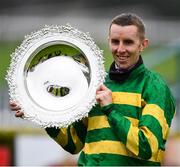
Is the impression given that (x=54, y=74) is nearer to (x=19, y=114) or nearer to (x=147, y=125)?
(x=19, y=114)

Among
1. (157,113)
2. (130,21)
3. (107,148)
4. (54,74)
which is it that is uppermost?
(130,21)

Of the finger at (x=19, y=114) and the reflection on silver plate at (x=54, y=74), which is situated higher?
the reflection on silver plate at (x=54, y=74)

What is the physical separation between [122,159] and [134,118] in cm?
15

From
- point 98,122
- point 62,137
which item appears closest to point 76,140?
point 62,137

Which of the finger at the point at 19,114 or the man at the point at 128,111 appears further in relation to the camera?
the finger at the point at 19,114

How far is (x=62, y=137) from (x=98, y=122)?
21 centimetres

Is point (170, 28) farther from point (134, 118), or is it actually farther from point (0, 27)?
point (134, 118)

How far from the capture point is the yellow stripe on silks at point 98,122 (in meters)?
3.08

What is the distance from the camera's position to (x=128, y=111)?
305 cm

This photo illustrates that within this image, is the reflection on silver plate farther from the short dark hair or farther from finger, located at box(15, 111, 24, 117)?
the short dark hair

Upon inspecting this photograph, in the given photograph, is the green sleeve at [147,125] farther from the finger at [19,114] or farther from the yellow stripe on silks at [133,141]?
the finger at [19,114]

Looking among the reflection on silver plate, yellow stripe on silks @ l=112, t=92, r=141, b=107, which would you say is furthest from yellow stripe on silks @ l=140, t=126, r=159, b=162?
the reflection on silver plate

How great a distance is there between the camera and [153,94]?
304 cm

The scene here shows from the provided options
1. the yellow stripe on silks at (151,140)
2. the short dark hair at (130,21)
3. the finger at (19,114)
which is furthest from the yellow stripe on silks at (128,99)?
the finger at (19,114)
